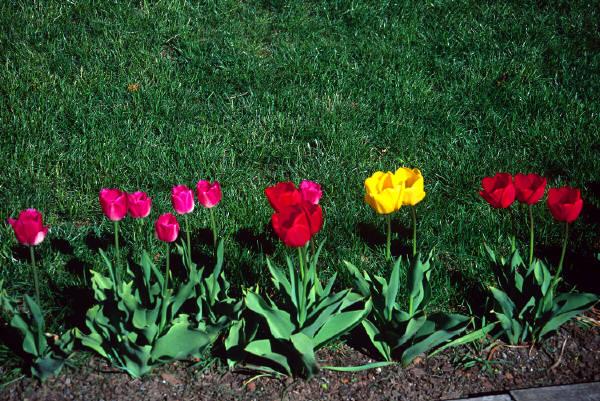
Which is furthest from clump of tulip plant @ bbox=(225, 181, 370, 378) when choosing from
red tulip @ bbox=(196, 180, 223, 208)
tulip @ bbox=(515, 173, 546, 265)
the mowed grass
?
tulip @ bbox=(515, 173, 546, 265)

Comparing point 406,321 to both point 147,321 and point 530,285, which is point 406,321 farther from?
point 147,321

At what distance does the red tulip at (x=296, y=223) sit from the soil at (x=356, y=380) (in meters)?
0.61

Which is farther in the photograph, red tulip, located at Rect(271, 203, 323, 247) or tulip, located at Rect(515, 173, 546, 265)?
tulip, located at Rect(515, 173, 546, 265)

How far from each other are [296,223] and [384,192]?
0.40 metres

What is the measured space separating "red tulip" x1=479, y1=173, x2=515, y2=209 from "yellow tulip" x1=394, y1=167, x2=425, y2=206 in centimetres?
21

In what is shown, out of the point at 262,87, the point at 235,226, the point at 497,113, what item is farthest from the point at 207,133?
the point at 497,113

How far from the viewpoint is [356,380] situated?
2.46m

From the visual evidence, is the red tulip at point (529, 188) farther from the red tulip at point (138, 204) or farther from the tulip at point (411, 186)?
the red tulip at point (138, 204)

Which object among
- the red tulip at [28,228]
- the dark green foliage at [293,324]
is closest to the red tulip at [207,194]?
the dark green foliage at [293,324]

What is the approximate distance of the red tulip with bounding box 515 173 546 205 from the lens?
92.6 inches

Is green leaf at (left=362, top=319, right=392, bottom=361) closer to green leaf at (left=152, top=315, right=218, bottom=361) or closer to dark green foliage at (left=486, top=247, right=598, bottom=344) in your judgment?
dark green foliage at (left=486, top=247, right=598, bottom=344)

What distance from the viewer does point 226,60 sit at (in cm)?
448

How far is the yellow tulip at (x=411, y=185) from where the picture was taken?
2.39 metres

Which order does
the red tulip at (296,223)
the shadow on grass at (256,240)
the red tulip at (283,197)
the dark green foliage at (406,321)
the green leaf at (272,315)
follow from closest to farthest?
the red tulip at (296,223), the red tulip at (283,197), the green leaf at (272,315), the dark green foliage at (406,321), the shadow on grass at (256,240)
